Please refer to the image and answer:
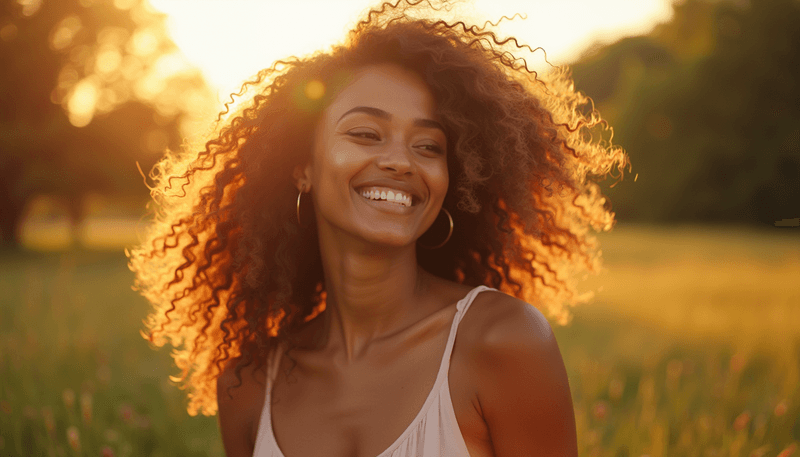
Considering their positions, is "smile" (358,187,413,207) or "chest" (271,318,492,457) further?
"smile" (358,187,413,207)

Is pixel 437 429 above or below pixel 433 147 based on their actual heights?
below

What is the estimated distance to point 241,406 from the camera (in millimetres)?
2836

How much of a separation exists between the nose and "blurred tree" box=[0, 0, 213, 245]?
20.1m

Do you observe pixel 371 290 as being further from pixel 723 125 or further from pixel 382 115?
pixel 723 125

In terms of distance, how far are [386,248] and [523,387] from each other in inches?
32.2

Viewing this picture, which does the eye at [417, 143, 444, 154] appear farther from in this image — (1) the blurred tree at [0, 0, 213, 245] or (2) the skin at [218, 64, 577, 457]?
(1) the blurred tree at [0, 0, 213, 245]

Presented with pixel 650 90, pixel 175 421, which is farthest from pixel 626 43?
pixel 175 421

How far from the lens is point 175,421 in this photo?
455 cm

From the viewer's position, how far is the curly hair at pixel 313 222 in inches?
109

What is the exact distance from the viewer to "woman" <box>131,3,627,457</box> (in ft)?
7.46

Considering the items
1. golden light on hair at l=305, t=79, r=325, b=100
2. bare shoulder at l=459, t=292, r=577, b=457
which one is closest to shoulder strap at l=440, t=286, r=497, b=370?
bare shoulder at l=459, t=292, r=577, b=457

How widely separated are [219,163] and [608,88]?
61.8 metres

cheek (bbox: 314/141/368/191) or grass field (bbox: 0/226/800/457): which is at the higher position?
cheek (bbox: 314/141/368/191)

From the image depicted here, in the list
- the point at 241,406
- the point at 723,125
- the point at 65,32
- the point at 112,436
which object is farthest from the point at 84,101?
the point at 723,125
